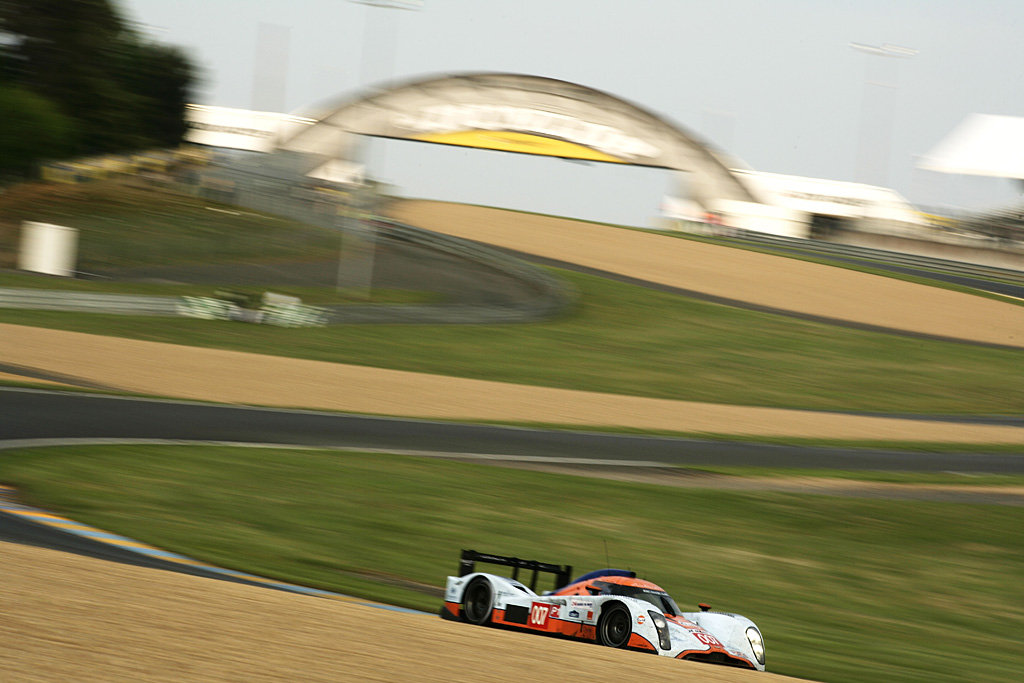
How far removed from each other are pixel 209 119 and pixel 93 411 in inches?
2623

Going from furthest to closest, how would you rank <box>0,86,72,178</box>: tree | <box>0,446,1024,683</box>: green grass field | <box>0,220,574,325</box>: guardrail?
<box>0,86,72,178</box>: tree → <box>0,220,574,325</box>: guardrail → <box>0,446,1024,683</box>: green grass field

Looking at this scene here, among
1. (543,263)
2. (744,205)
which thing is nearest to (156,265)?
(543,263)

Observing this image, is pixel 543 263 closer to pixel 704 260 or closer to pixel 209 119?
pixel 704 260

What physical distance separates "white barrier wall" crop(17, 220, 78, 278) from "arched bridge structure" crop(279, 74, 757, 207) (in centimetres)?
4075

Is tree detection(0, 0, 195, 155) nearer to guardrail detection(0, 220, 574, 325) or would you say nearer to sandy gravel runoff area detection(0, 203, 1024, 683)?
sandy gravel runoff area detection(0, 203, 1024, 683)

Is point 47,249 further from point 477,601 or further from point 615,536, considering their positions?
point 477,601

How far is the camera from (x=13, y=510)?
30.3 ft

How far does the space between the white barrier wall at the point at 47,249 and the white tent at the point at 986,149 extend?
47211 mm

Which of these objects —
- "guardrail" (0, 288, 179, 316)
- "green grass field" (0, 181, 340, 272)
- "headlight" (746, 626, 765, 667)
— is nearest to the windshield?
"headlight" (746, 626, 765, 667)

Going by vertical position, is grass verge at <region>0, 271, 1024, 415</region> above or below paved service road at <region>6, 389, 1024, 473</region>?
above

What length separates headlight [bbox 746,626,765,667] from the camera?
6186 millimetres

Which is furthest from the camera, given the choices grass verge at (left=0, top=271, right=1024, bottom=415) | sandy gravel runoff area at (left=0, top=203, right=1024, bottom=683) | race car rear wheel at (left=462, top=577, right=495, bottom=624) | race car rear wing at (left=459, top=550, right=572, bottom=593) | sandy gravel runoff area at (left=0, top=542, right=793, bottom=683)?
grass verge at (left=0, top=271, right=1024, bottom=415)

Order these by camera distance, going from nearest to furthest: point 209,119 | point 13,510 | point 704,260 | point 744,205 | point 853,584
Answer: point 13,510 → point 853,584 → point 704,260 → point 744,205 → point 209,119

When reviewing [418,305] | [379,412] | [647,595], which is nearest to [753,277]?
[418,305]
